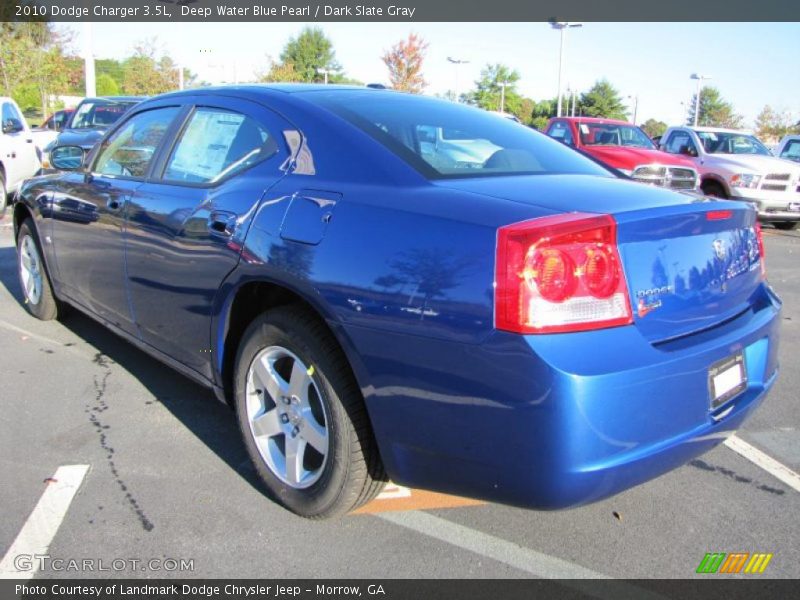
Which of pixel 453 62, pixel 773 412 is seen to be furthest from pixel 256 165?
pixel 453 62

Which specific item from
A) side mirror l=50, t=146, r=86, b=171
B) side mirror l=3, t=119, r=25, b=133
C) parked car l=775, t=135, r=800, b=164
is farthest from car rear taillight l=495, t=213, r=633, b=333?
parked car l=775, t=135, r=800, b=164

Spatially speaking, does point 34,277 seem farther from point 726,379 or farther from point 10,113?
point 10,113

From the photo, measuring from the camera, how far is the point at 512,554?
2.62m

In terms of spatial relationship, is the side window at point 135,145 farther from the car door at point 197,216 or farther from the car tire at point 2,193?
the car tire at point 2,193

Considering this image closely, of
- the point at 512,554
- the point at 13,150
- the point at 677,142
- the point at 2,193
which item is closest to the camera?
the point at 512,554

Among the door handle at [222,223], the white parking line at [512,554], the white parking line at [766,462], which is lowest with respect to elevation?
the white parking line at [512,554]

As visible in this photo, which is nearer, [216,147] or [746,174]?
[216,147]

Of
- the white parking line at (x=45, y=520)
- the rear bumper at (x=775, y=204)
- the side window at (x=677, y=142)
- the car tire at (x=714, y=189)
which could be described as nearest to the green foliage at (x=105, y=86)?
the side window at (x=677, y=142)

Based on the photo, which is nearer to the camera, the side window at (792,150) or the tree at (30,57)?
the side window at (792,150)

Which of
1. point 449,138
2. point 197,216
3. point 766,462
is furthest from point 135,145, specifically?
point 766,462

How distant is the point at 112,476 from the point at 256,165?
4.88 ft

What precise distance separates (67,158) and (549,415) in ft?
13.2

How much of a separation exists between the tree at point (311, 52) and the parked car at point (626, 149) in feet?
171

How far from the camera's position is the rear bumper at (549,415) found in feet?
6.58
